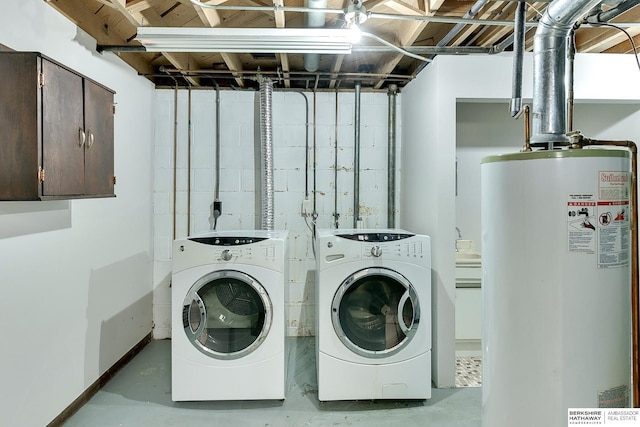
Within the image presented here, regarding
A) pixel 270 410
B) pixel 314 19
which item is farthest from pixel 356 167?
pixel 270 410

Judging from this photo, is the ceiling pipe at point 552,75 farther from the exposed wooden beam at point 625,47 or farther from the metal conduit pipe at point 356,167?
the metal conduit pipe at point 356,167

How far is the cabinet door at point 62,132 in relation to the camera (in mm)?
1730

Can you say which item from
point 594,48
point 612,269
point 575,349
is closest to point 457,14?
point 594,48

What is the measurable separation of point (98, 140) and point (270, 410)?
6.21ft

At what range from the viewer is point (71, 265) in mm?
2412

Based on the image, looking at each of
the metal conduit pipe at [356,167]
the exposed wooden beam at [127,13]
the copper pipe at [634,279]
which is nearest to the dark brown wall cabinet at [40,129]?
the exposed wooden beam at [127,13]

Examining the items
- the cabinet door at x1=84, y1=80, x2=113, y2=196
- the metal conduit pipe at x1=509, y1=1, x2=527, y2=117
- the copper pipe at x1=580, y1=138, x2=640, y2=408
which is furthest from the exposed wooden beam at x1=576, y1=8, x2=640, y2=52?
the cabinet door at x1=84, y1=80, x2=113, y2=196

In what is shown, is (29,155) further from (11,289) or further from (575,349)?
(575,349)

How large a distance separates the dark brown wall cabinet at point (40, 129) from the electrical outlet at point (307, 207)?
6.56 ft

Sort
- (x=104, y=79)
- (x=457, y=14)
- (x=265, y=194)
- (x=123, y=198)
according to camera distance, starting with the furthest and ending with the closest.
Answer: (x=265, y=194)
(x=123, y=198)
(x=104, y=79)
(x=457, y=14)

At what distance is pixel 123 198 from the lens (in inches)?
122

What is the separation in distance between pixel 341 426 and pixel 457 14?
8.66ft

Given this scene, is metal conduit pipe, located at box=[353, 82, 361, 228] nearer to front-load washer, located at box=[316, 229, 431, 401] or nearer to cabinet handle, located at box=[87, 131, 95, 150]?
front-load washer, located at box=[316, 229, 431, 401]

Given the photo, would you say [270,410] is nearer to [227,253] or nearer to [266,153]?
[227,253]
